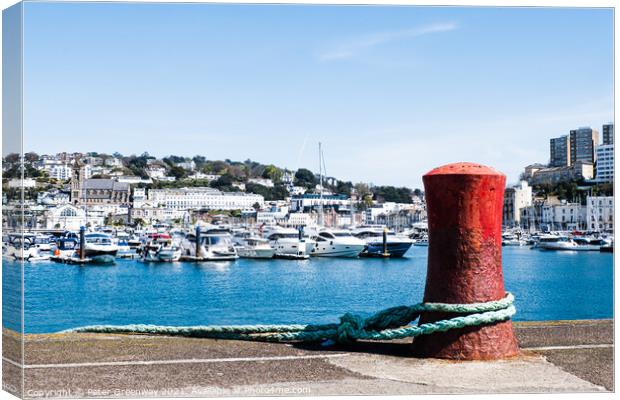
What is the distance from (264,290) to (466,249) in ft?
127

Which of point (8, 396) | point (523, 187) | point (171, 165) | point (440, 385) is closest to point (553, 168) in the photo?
point (523, 187)

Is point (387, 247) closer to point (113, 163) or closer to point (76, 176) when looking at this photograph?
point (113, 163)

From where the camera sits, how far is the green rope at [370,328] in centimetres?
718

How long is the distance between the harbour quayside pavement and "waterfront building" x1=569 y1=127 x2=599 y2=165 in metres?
4.89

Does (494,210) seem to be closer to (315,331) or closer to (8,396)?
(315,331)

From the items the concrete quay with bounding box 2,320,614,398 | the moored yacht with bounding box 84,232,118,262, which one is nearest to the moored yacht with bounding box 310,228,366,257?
the moored yacht with bounding box 84,232,118,262

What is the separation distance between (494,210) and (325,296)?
34329mm

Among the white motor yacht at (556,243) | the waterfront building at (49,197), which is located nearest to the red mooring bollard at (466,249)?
the waterfront building at (49,197)

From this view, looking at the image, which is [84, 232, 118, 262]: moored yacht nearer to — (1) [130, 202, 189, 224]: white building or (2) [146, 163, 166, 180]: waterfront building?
(2) [146, 163, 166, 180]: waterfront building

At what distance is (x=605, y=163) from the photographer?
30.6 ft

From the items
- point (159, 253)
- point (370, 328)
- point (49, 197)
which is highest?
point (49, 197)

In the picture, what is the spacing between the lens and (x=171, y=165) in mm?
74438

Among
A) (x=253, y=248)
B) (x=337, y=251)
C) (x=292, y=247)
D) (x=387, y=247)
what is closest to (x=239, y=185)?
(x=253, y=248)

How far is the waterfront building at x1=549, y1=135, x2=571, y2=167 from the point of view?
15867 mm
